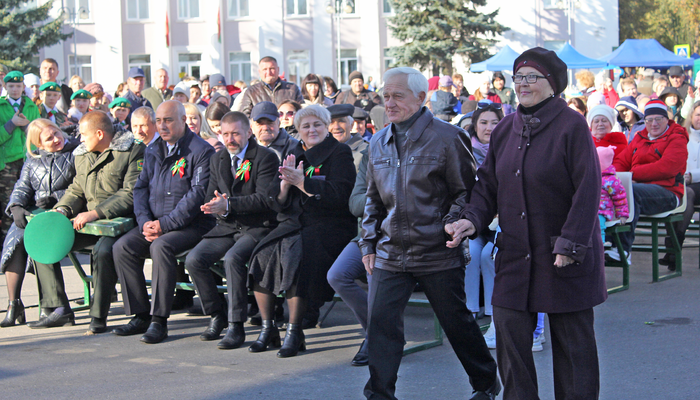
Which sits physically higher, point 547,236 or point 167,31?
point 167,31

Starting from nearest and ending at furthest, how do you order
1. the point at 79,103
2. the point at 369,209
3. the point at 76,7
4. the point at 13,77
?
the point at 369,209, the point at 13,77, the point at 79,103, the point at 76,7

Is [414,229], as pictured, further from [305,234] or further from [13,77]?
[13,77]

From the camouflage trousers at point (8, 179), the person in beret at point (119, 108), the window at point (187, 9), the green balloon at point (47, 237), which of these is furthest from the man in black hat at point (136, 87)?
Result: the window at point (187, 9)

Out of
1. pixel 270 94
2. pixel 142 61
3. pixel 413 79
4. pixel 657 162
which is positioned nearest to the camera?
pixel 413 79

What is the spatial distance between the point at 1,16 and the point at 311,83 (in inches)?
1067

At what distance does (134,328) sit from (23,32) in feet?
98.2

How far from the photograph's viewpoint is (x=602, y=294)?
360 centimetres

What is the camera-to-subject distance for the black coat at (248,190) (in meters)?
5.77

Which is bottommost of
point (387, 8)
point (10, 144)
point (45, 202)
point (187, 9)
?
point (45, 202)

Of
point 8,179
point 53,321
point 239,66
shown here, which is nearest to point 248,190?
point 53,321

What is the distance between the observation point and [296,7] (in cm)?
3859

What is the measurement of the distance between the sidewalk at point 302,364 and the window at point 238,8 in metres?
33.6

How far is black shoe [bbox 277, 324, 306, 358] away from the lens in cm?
541

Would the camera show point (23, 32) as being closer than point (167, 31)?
Yes
